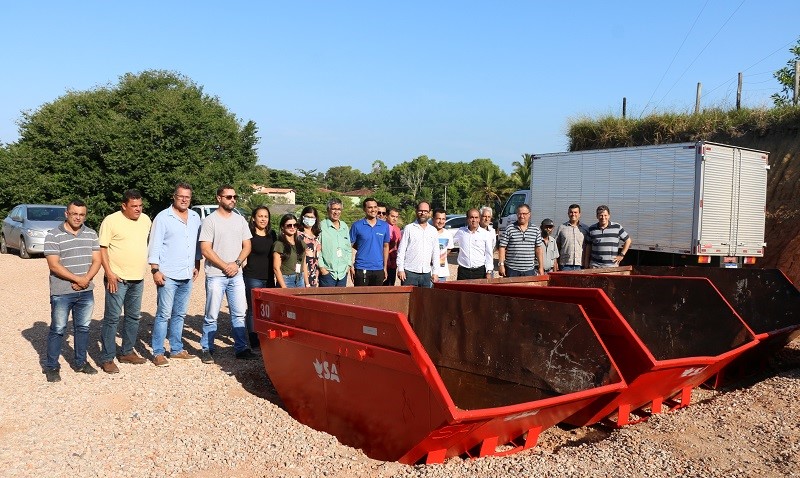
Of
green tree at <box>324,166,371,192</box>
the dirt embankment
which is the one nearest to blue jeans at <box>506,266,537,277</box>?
the dirt embankment

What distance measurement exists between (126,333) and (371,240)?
3.05m

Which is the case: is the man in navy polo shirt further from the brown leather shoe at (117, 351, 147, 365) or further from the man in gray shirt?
the brown leather shoe at (117, 351, 147, 365)

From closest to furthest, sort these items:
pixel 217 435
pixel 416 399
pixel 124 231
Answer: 1. pixel 416 399
2. pixel 217 435
3. pixel 124 231

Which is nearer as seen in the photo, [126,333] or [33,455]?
[33,455]

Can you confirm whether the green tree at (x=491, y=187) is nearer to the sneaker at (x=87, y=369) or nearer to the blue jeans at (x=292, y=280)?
the blue jeans at (x=292, y=280)

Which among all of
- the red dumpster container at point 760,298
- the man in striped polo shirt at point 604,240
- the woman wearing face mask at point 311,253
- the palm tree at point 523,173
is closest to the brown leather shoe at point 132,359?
the woman wearing face mask at point 311,253

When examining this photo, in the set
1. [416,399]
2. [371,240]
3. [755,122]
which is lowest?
[416,399]

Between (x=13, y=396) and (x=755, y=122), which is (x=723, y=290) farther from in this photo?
(x=755, y=122)

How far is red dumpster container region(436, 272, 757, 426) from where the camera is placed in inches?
207

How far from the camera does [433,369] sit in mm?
4047

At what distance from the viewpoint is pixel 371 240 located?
8383mm

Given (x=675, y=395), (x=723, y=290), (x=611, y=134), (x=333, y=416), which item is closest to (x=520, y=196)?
(x=611, y=134)

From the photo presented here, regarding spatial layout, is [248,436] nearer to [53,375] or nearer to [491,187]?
[53,375]

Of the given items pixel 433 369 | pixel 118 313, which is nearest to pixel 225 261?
pixel 118 313
